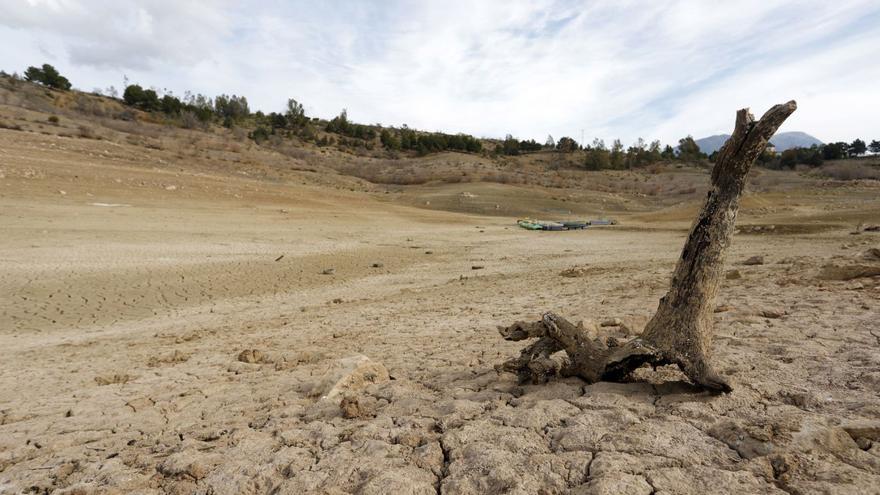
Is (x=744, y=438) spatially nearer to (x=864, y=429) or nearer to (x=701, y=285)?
(x=864, y=429)

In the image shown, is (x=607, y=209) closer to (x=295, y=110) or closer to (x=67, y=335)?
(x=67, y=335)

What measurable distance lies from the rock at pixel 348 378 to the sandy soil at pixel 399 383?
17mm

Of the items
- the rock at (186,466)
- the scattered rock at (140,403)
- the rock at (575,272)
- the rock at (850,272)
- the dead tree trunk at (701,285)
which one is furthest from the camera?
the rock at (575,272)

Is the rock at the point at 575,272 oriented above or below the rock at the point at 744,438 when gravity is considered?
below

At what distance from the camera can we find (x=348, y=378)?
3.44 metres

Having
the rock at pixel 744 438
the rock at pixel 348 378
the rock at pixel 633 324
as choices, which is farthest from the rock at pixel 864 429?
the rock at pixel 348 378

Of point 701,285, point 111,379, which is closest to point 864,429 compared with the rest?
point 701,285

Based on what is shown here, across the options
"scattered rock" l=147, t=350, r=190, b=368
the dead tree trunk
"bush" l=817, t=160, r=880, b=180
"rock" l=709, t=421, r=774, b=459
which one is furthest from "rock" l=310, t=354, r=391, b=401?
"bush" l=817, t=160, r=880, b=180

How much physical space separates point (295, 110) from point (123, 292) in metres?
57.7

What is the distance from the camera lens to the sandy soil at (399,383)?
219 cm

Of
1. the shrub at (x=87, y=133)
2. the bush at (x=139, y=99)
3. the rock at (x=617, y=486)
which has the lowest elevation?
the rock at (x=617, y=486)

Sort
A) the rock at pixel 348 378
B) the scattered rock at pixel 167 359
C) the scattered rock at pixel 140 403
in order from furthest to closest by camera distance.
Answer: the scattered rock at pixel 167 359
the scattered rock at pixel 140 403
the rock at pixel 348 378

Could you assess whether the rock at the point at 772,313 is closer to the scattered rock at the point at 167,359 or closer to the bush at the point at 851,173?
the scattered rock at the point at 167,359

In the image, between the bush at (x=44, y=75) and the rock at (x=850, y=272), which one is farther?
the bush at (x=44, y=75)
